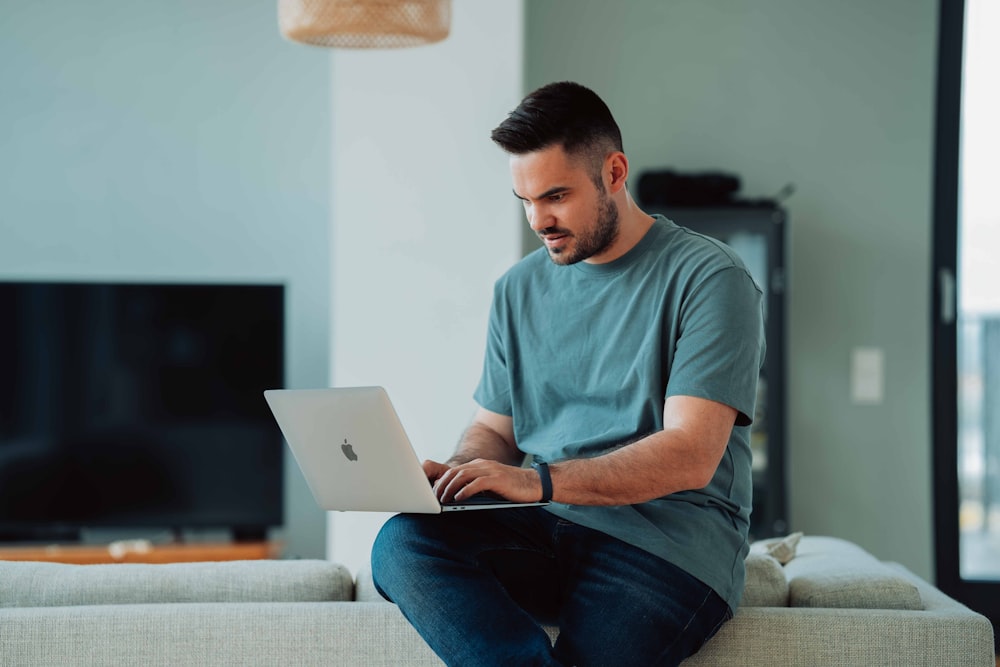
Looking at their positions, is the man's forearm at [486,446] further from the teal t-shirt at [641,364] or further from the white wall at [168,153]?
the white wall at [168,153]

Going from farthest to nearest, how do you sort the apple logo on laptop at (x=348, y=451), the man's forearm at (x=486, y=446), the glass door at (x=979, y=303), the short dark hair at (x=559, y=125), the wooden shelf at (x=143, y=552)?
the glass door at (x=979, y=303) < the wooden shelf at (x=143, y=552) < the man's forearm at (x=486, y=446) < the short dark hair at (x=559, y=125) < the apple logo on laptop at (x=348, y=451)

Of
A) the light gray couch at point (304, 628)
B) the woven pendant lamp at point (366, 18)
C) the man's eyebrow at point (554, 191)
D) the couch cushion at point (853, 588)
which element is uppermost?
the woven pendant lamp at point (366, 18)

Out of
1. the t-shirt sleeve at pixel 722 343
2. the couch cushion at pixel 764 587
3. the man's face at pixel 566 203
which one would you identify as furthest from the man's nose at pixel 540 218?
the couch cushion at pixel 764 587

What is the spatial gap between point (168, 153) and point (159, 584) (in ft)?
8.73

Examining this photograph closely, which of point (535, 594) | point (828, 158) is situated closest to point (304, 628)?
point (535, 594)

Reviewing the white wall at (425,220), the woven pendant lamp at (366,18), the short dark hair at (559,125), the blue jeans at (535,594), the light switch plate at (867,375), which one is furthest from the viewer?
the light switch plate at (867,375)

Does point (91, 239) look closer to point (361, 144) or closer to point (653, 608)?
point (361, 144)

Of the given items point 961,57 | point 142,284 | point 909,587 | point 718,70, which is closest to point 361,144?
point 142,284

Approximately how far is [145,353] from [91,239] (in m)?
0.50

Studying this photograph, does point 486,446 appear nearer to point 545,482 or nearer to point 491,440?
point 491,440

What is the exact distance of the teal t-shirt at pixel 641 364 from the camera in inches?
69.9

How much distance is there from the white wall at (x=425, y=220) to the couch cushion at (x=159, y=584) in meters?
1.84

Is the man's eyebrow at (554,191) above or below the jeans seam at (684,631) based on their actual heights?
above

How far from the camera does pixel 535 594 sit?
182 centimetres
